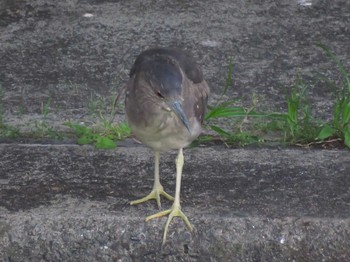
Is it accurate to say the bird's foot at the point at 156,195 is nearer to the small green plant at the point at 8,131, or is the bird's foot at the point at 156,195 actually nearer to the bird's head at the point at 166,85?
the bird's head at the point at 166,85

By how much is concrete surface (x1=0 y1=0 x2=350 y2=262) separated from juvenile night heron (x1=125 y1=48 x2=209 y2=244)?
173 millimetres

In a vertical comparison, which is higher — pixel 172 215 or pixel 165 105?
pixel 165 105

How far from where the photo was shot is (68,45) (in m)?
6.12

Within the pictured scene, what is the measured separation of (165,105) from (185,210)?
1.64 ft

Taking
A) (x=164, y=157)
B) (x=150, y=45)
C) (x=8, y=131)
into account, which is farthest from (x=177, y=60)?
(x=150, y=45)

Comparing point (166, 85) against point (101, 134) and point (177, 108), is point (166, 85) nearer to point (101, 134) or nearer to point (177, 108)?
point (177, 108)

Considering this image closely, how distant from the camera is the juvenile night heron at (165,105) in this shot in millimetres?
3805

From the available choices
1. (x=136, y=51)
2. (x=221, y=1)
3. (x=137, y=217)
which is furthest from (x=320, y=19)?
(x=137, y=217)

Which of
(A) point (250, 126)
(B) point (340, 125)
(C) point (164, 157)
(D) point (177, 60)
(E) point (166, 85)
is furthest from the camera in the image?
(A) point (250, 126)

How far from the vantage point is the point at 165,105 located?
3857mm

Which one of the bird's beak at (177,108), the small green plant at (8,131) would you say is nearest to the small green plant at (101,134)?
the small green plant at (8,131)

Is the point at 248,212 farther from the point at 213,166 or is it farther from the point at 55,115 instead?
the point at 55,115

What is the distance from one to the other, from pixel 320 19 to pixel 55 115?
2.22 meters

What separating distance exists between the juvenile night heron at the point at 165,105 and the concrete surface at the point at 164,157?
0.57 feet
